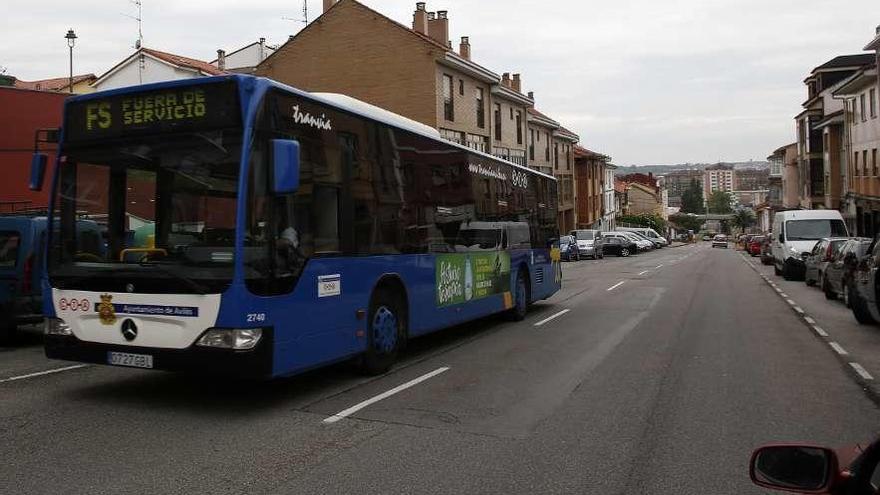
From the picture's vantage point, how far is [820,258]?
67.1 feet

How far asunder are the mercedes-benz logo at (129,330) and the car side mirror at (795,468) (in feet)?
18.1

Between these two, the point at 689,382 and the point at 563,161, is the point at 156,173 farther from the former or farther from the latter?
the point at 563,161

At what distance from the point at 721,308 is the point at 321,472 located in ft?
41.7

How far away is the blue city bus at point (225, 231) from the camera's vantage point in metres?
6.08

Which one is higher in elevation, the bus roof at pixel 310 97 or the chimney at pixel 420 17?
the chimney at pixel 420 17

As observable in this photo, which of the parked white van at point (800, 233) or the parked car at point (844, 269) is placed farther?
the parked white van at point (800, 233)

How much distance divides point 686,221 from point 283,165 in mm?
162594

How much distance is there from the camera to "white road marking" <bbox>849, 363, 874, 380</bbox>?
812 cm

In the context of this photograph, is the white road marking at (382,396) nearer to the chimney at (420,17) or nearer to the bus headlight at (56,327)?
the bus headlight at (56,327)

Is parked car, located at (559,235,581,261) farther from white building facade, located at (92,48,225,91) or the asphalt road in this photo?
the asphalt road

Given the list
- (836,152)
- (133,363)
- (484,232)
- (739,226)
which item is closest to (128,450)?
(133,363)

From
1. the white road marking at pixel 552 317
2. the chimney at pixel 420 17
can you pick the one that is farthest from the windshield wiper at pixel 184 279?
the chimney at pixel 420 17

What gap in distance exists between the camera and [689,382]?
781 cm

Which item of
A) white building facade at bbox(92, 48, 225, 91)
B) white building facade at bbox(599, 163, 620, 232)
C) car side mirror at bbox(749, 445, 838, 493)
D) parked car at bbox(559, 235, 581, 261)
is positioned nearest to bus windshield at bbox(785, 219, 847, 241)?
parked car at bbox(559, 235, 581, 261)
